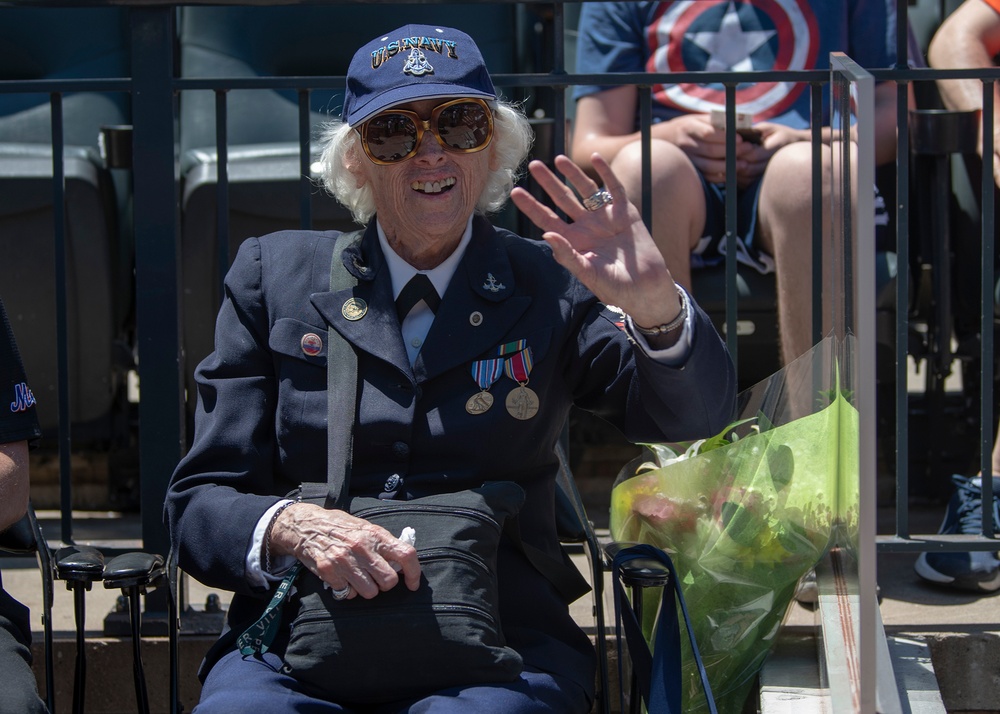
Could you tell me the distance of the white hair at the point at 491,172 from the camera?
2555mm

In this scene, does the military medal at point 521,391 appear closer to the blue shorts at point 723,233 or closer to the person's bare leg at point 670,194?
the person's bare leg at point 670,194

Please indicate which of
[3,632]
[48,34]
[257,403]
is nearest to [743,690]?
[257,403]

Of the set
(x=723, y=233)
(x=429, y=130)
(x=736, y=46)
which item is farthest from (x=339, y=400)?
(x=736, y=46)

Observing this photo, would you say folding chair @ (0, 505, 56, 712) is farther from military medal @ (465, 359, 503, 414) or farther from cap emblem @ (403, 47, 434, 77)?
cap emblem @ (403, 47, 434, 77)

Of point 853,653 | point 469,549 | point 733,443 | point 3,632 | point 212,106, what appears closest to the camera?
point 853,653

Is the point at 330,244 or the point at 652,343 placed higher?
the point at 330,244

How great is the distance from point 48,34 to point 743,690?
3197 millimetres

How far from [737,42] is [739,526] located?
2.06 metres

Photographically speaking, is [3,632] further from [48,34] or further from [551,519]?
[48,34]

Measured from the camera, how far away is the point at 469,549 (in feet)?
6.98

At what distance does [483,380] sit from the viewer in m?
2.39

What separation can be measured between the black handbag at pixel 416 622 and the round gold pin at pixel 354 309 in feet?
1.28

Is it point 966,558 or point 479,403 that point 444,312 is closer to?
point 479,403

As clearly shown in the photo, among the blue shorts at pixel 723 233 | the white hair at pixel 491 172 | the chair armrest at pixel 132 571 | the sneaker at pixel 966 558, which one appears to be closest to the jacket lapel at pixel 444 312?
the white hair at pixel 491 172
